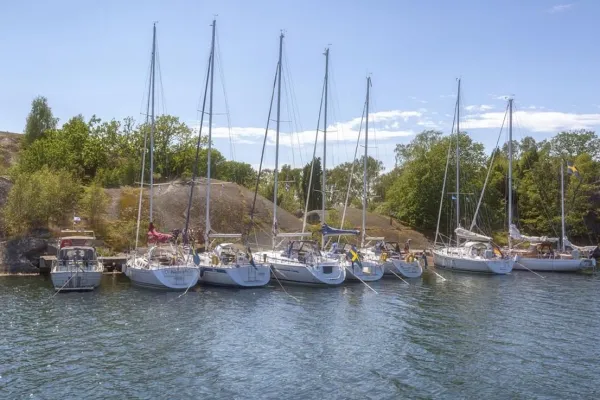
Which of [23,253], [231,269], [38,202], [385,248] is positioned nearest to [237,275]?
[231,269]

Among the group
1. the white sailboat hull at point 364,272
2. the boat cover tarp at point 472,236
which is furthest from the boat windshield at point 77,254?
the boat cover tarp at point 472,236

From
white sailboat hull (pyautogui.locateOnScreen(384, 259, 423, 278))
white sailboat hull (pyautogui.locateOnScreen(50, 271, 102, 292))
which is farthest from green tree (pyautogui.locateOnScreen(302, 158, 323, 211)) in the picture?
white sailboat hull (pyautogui.locateOnScreen(50, 271, 102, 292))

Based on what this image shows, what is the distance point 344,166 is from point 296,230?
183 feet

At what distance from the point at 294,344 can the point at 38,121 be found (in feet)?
279

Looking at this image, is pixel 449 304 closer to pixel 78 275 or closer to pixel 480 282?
pixel 480 282

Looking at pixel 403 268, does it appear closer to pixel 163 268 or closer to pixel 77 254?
pixel 163 268

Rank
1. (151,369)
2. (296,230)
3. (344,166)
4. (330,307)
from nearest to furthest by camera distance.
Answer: (151,369)
(330,307)
(296,230)
(344,166)

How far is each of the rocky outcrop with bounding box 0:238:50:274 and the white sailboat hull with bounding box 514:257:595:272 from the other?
157 ft

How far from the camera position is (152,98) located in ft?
173

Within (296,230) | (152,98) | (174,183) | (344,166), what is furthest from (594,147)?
(152,98)

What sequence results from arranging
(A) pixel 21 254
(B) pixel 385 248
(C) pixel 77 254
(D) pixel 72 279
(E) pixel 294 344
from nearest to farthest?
(E) pixel 294 344, (D) pixel 72 279, (C) pixel 77 254, (A) pixel 21 254, (B) pixel 385 248

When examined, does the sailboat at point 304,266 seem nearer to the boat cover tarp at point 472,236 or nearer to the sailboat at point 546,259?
the boat cover tarp at point 472,236

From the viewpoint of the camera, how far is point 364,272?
1941 inches

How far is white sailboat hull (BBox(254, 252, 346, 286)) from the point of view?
150 feet
